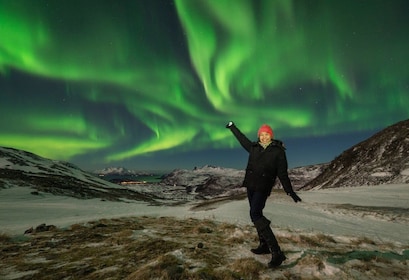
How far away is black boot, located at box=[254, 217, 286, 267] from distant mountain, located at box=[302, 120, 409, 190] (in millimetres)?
44046

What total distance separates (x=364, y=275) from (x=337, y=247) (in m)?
3.18

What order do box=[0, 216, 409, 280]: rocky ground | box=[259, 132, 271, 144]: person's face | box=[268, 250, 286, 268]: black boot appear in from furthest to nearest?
box=[259, 132, 271, 144]: person's face, box=[268, 250, 286, 268]: black boot, box=[0, 216, 409, 280]: rocky ground

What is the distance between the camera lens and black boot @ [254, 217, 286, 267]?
20.6ft

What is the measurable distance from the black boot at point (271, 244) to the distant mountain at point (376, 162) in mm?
44046

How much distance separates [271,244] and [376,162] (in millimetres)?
58535

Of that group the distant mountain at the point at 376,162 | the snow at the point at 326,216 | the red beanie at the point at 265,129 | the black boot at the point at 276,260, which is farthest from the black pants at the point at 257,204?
the distant mountain at the point at 376,162

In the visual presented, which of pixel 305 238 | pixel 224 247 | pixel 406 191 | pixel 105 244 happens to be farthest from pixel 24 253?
pixel 406 191

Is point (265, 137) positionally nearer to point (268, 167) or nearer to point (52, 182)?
point (268, 167)

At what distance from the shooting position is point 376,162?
180 ft

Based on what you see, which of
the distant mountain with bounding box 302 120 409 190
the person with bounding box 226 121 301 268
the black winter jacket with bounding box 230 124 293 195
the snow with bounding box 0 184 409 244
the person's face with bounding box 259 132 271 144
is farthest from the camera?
the distant mountain with bounding box 302 120 409 190

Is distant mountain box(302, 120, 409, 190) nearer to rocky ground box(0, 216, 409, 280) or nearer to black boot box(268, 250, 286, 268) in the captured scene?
rocky ground box(0, 216, 409, 280)

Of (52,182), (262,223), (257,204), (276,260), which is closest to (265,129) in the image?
(257,204)

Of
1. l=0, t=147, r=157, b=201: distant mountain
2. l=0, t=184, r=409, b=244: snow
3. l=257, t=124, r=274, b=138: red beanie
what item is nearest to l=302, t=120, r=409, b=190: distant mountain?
l=0, t=184, r=409, b=244: snow

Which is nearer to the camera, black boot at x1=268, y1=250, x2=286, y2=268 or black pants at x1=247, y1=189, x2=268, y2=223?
black boot at x1=268, y1=250, x2=286, y2=268
